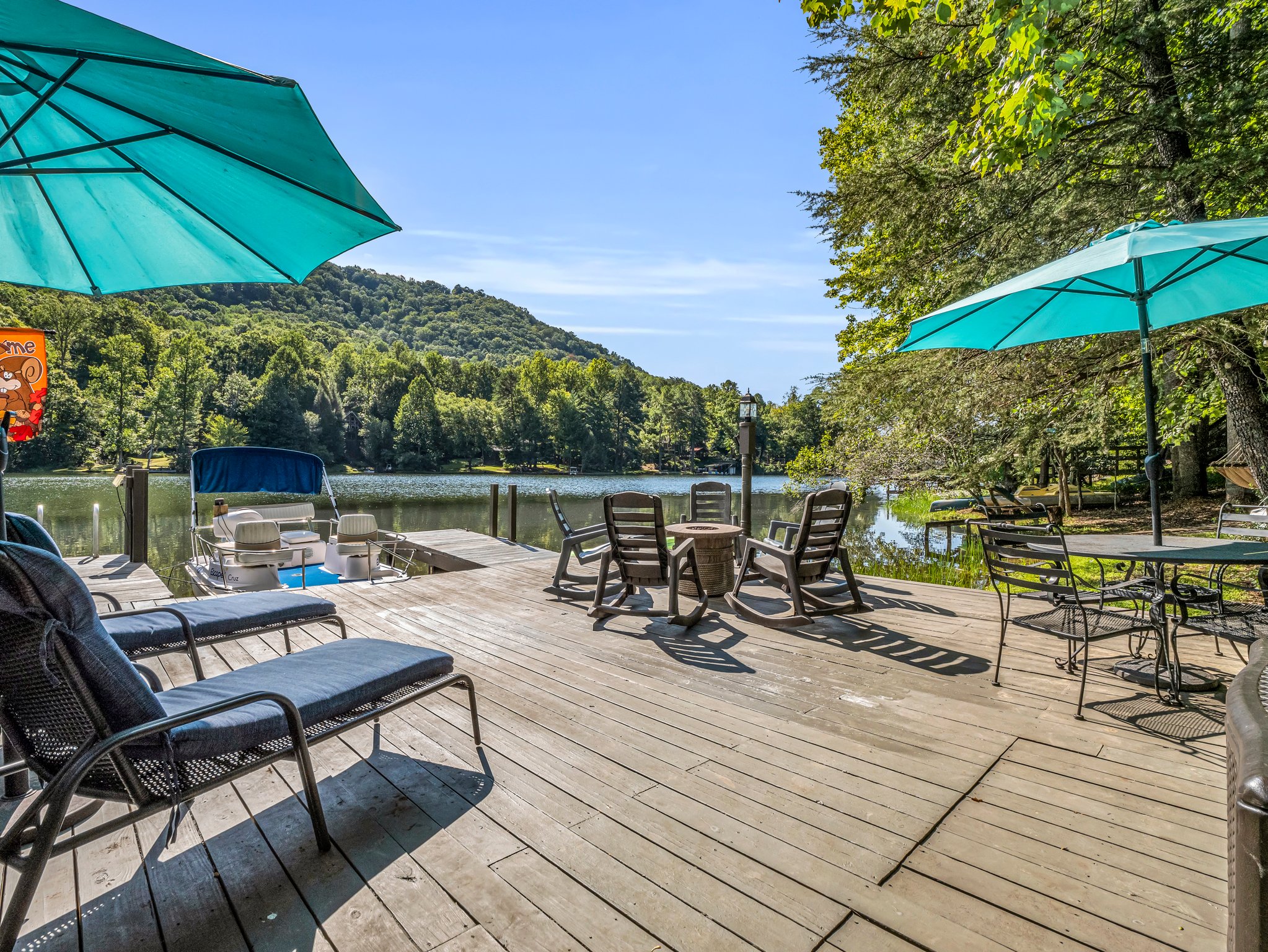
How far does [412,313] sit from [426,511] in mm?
75450

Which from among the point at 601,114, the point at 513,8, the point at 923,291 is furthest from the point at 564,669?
the point at 601,114

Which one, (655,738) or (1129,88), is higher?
(1129,88)

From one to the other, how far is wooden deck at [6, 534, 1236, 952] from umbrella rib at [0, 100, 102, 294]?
7.14 ft

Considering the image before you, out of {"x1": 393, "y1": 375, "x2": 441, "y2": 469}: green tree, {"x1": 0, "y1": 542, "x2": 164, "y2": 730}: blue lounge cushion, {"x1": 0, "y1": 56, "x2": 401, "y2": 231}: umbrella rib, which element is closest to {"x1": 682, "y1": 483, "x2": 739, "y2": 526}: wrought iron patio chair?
{"x1": 0, "y1": 56, "x2": 401, "y2": 231}: umbrella rib

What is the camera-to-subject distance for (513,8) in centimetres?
936

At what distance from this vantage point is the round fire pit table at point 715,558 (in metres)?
5.22

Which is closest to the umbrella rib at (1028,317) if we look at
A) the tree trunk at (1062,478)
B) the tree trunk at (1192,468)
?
the tree trunk at (1062,478)

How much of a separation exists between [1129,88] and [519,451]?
55.9 metres

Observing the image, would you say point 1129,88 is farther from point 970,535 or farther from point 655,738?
point 655,738

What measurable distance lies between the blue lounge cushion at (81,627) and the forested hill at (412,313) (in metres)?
79.3

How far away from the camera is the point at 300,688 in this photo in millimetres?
2025

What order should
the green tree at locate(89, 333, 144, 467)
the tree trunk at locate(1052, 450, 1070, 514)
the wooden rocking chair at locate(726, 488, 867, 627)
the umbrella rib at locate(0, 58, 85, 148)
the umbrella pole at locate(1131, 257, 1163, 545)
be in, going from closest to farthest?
the umbrella rib at locate(0, 58, 85, 148)
the umbrella pole at locate(1131, 257, 1163, 545)
the wooden rocking chair at locate(726, 488, 867, 627)
the tree trunk at locate(1052, 450, 1070, 514)
the green tree at locate(89, 333, 144, 467)

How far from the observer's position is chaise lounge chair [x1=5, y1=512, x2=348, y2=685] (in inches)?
97.7

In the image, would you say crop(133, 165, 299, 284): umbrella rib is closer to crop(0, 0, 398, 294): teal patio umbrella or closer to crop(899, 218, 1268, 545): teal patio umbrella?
crop(0, 0, 398, 294): teal patio umbrella
